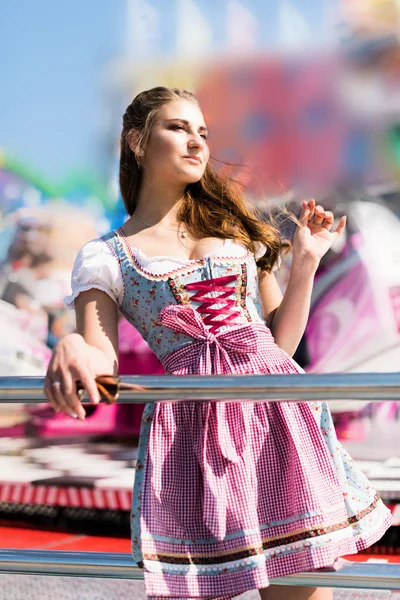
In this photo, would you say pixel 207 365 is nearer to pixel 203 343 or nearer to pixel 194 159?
pixel 203 343

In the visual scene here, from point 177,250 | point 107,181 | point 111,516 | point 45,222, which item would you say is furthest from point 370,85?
point 177,250

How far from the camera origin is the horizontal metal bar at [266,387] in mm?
972

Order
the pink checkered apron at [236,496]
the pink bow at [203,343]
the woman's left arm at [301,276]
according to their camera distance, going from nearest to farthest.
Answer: the pink checkered apron at [236,496] < the pink bow at [203,343] < the woman's left arm at [301,276]

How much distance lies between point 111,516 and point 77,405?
2761 mm

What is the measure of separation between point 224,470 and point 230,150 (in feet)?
9.35

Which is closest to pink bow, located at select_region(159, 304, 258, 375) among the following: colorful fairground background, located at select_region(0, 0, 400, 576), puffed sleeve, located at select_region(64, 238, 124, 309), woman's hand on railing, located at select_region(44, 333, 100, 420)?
puffed sleeve, located at select_region(64, 238, 124, 309)

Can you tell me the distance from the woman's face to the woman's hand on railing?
1.44 feet

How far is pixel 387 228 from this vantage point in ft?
11.6

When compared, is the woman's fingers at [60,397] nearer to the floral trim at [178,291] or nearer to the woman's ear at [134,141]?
the floral trim at [178,291]

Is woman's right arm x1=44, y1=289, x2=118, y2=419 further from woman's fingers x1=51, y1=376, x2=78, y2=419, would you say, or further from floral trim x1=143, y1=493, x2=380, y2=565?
floral trim x1=143, y1=493, x2=380, y2=565

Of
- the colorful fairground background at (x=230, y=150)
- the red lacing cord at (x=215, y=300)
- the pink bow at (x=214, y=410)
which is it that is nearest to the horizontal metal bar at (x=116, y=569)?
the pink bow at (x=214, y=410)

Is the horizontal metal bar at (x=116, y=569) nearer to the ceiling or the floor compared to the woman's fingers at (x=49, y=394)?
nearer to the floor

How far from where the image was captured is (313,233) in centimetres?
139

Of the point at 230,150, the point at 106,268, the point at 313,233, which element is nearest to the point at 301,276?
the point at 313,233
